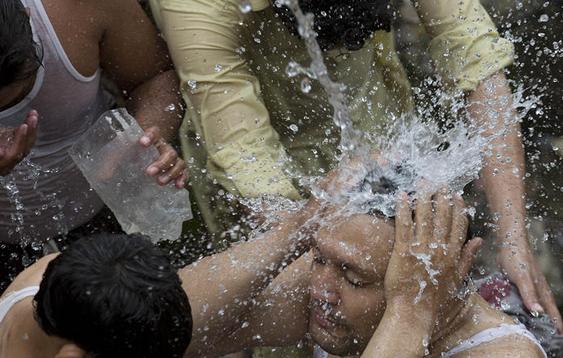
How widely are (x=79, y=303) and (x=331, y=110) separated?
1691mm

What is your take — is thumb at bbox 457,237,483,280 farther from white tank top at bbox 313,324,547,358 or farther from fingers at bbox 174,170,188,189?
fingers at bbox 174,170,188,189

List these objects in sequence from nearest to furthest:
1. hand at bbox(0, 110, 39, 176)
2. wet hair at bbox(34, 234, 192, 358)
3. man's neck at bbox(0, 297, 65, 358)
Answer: wet hair at bbox(34, 234, 192, 358) → man's neck at bbox(0, 297, 65, 358) → hand at bbox(0, 110, 39, 176)

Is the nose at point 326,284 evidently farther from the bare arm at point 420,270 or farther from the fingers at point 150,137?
the fingers at point 150,137

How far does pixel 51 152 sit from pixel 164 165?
42cm

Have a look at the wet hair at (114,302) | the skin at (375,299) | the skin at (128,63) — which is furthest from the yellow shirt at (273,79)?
the wet hair at (114,302)

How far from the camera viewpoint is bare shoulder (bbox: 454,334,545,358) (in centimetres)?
280

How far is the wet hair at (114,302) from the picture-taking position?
2.19 meters

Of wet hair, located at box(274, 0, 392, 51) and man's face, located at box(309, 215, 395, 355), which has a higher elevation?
wet hair, located at box(274, 0, 392, 51)

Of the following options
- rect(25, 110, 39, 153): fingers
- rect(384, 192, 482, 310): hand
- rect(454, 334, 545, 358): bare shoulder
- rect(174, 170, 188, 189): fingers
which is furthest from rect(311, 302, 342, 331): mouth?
rect(25, 110, 39, 153): fingers

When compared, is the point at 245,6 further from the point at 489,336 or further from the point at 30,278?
the point at 489,336

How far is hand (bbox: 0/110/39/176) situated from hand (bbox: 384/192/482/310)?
116 cm

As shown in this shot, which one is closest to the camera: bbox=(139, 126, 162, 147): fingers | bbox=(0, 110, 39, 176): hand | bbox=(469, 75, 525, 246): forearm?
bbox=(0, 110, 39, 176): hand

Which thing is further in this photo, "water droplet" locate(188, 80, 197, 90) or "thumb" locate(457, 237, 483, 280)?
"water droplet" locate(188, 80, 197, 90)

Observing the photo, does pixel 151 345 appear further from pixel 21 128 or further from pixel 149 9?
pixel 149 9
